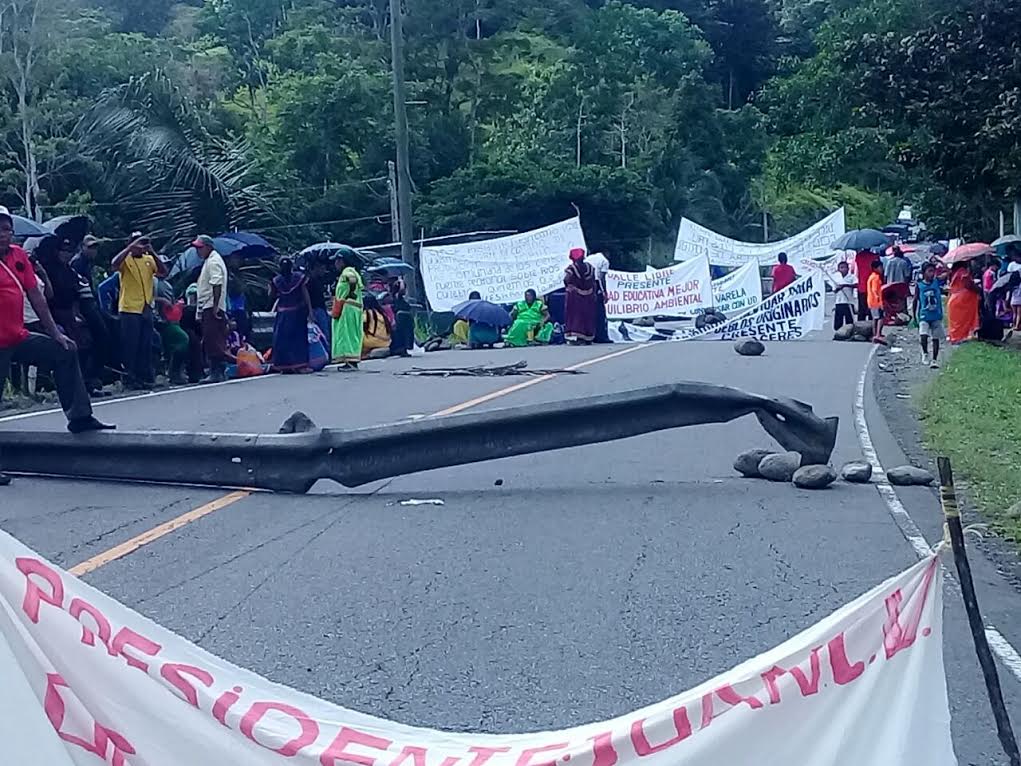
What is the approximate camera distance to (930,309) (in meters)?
21.0

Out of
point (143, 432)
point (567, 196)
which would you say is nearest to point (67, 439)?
point (143, 432)

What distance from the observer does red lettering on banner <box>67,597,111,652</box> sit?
322 centimetres

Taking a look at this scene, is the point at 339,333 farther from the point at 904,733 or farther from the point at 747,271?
the point at 904,733

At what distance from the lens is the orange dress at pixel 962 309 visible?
83.7ft

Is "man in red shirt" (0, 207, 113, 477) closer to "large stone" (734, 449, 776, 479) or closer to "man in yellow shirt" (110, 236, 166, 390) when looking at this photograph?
"large stone" (734, 449, 776, 479)

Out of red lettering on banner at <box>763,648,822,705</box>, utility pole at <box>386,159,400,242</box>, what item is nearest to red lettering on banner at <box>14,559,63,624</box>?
red lettering on banner at <box>763,648,822,705</box>

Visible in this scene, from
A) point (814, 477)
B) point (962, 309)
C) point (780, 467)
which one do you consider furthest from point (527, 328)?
point (814, 477)

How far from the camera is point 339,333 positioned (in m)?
21.9

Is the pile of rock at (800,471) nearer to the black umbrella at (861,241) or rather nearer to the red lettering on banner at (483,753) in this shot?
the red lettering on banner at (483,753)

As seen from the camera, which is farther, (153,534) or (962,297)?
(962,297)

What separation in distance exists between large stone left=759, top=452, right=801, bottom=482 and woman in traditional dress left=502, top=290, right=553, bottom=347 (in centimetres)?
1962

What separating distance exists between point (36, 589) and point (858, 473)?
26.3 ft

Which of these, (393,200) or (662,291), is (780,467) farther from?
(393,200)

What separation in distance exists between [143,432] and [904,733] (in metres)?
7.71
